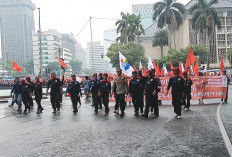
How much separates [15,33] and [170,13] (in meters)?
153

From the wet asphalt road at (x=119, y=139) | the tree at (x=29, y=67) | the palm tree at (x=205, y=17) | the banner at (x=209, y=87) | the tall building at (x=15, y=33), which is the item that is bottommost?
the wet asphalt road at (x=119, y=139)

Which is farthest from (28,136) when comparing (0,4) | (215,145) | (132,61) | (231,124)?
(0,4)

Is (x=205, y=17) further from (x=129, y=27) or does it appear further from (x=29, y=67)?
(x=29, y=67)

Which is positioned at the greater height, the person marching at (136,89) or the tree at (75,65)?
the tree at (75,65)

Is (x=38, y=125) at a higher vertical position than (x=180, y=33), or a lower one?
lower

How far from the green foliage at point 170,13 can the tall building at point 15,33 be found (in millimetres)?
139949

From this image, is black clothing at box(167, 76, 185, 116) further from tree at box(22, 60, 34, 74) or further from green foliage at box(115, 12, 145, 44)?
tree at box(22, 60, 34, 74)

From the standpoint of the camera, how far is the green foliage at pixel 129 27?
64.3 m

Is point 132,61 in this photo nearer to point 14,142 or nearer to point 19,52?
point 14,142

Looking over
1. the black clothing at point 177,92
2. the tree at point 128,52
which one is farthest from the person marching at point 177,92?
the tree at point 128,52

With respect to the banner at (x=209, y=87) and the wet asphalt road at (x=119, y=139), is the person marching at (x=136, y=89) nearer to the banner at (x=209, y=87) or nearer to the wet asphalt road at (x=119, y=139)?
the wet asphalt road at (x=119, y=139)

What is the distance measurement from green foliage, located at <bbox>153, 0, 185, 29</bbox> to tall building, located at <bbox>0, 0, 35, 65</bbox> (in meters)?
140

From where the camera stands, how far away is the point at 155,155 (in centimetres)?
516

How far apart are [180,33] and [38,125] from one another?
70.8 meters
